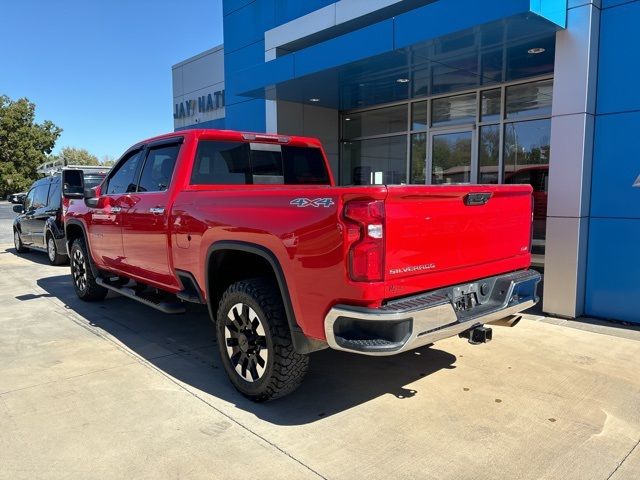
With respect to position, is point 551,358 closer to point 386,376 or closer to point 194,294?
point 386,376

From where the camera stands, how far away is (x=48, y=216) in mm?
10938

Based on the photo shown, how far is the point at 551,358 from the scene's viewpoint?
187 inches

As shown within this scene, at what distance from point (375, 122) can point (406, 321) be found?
29.8 ft

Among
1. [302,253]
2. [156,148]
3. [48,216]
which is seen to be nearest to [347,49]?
[156,148]

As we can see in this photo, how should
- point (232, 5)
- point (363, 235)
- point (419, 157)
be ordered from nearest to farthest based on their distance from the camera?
point (363, 235)
point (419, 157)
point (232, 5)

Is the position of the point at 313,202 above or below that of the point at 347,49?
below

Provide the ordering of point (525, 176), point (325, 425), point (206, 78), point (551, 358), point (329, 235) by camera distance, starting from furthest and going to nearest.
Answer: point (206, 78), point (525, 176), point (551, 358), point (325, 425), point (329, 235)

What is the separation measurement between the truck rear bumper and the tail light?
21 cm

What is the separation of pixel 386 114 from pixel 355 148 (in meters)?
1.20

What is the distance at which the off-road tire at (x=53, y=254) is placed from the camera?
10.8 m

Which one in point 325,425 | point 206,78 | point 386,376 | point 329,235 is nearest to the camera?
point 329,235

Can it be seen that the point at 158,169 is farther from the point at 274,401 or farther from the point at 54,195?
the point at 54,195

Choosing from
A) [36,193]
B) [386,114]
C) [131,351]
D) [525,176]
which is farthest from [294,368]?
[36,193]

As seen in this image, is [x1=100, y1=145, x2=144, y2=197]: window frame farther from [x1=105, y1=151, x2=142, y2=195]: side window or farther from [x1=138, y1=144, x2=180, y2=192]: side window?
[x1=138, y1=144, x2=180, y2=192]: side window
